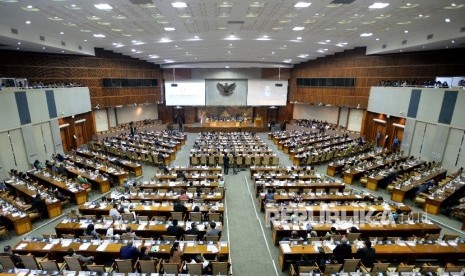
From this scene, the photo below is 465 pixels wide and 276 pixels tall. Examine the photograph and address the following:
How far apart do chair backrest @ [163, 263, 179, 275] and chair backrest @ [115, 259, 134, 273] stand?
1.00 metres

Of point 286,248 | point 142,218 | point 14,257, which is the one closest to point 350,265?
point 286,248

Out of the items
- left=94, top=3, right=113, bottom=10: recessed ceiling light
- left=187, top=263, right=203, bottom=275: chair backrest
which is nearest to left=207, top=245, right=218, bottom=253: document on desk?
left=187, top=263, right=203, bottom=275: chair backrest

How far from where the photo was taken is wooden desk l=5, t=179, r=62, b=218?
11534 mm

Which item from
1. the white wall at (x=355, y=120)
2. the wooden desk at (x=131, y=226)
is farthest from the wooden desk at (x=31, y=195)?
the white wall at (x=355, y=120)

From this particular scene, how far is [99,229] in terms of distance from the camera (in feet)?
30.2

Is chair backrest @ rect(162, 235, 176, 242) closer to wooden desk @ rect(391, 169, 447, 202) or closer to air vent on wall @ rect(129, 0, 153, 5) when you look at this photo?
air vent on wall @ rect(129, 0, 153, 5)

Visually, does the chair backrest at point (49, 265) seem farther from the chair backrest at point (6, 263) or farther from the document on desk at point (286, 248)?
the document on desk at point (286, 248)

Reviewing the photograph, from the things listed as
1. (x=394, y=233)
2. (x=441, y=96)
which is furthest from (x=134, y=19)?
(x=441, y=96)

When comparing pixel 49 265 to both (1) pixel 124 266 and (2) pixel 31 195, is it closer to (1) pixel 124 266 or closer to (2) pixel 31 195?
(1) pixel 124 266

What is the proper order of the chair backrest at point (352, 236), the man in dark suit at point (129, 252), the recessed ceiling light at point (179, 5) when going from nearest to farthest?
1. the man in dark suit at point (129, 252)
2. the chair backrest at point (352, 236)
3. the recessed ceiling light at point (179, 5)

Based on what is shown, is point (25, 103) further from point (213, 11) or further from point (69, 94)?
point (213, 11)

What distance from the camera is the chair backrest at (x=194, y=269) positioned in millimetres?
6938

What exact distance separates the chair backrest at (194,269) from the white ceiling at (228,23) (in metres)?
8.99

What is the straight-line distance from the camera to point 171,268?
7.00 metres
